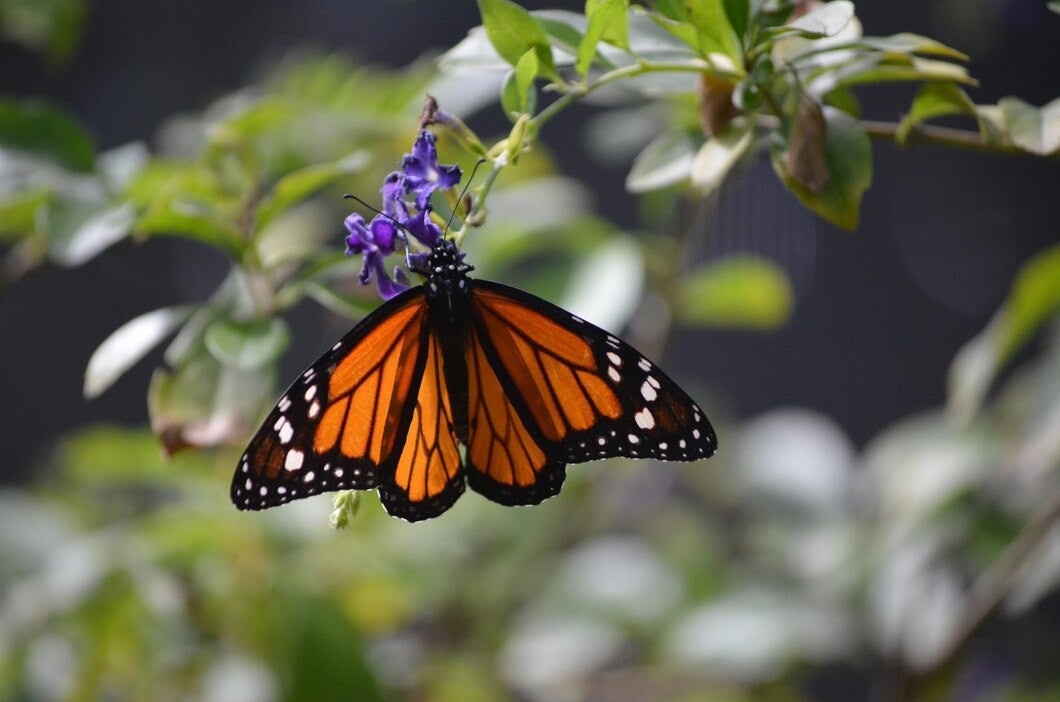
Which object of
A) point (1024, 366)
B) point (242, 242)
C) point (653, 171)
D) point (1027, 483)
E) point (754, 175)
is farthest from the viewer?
point (1024, 366)

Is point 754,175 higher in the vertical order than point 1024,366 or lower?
higher

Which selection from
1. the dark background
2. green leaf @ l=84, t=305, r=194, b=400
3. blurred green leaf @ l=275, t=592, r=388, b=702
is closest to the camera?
green leaf @ l=84, t=305, r=194, b=400

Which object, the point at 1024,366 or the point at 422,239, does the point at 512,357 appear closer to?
the point at 422,239

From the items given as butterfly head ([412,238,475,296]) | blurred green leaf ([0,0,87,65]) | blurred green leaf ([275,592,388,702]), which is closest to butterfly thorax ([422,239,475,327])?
butterfly head ([412,238,475,296])

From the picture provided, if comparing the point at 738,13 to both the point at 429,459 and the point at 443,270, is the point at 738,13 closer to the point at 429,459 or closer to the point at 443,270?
the point at 443,270

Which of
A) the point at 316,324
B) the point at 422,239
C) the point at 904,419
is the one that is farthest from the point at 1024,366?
the point at 422,239

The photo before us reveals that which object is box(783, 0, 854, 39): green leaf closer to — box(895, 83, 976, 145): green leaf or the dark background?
box(895, 83, 976, 145): green leaf

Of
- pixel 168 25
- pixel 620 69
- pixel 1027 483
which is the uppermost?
pixel 620 69
